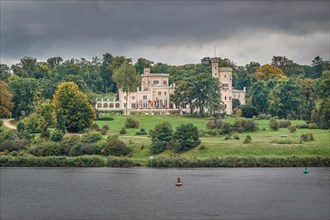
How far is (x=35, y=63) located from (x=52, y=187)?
129 metres

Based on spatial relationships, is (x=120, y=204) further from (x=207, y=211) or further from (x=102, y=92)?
(x=102, y=92)

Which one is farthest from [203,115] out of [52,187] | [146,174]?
[52,187]

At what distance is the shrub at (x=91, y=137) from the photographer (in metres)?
94.7

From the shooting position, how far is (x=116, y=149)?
292ft

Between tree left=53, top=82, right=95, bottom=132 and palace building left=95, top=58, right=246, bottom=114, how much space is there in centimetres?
2827

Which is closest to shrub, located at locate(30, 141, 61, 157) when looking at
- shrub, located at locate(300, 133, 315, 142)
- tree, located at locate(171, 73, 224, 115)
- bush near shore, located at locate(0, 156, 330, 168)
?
bush near shore, located at locate(0, 156, 330, 168)

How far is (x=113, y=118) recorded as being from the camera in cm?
12812

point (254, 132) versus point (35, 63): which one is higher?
point (35, 63)

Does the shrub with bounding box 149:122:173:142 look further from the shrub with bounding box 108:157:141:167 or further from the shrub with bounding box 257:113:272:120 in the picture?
the shrub with bounding box 257:113:272:120

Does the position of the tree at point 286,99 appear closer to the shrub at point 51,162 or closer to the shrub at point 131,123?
the shrub at point 131,123

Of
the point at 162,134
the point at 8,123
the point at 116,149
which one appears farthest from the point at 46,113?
the point at 162,134

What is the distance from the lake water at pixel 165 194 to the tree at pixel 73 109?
84.1ft

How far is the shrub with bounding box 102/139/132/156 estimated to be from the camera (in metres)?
88.8

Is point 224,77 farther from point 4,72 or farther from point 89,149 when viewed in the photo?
point 4,72
